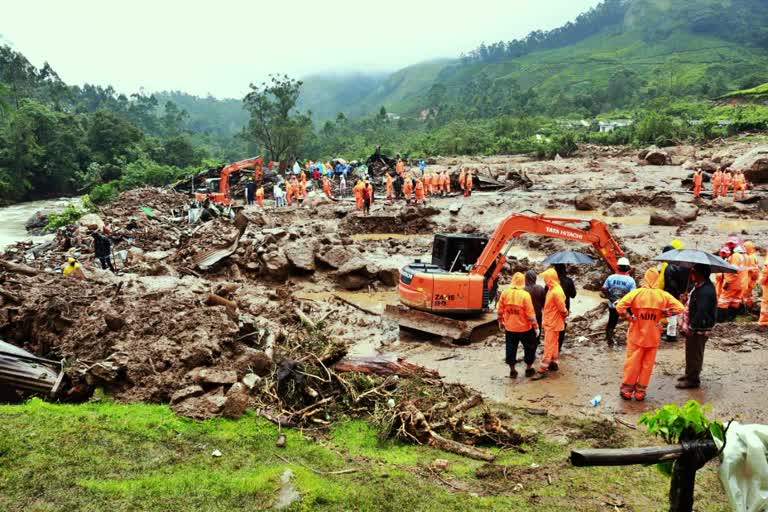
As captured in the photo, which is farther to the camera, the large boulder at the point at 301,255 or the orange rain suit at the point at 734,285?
the large boulder at the point at 301,255

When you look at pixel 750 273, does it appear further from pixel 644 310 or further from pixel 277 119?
pixel 277 119

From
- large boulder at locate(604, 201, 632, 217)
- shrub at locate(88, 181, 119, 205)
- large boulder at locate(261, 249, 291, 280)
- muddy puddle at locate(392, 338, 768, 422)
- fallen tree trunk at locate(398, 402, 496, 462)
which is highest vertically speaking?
shrub at locate(88, 181, 119, 205)

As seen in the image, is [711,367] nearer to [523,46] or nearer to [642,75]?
[642,75]

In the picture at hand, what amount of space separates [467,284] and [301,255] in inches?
264

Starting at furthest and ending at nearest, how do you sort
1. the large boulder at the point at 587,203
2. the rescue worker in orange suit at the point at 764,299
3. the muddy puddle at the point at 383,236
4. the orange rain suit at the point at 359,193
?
the orange rain suit at the point at 359,193 < the large boulder at the point at 587,203 < the muddy puddle at the point at 383,236 < the rescue worker in orange suit at the point at 764,299

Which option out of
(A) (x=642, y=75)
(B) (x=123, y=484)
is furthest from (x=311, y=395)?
(A) (x=642, y=75)

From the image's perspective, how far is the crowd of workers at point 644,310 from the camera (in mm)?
6805

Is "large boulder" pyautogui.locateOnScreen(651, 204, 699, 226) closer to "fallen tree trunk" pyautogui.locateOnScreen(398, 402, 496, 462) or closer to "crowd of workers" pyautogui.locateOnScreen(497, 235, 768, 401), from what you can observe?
"crowd of workers" pyautogui.locateOnScreen(497, 235, 768, 401)

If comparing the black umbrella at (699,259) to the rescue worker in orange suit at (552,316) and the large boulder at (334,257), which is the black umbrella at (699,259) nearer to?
the rescue worker in orange suit at (552,316)

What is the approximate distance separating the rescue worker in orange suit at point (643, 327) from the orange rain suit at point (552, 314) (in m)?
1.11

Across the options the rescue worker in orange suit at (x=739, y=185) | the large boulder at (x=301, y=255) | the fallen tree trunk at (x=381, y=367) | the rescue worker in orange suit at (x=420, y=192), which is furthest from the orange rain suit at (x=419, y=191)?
the fallen tree trunk at (x=381, y=367)

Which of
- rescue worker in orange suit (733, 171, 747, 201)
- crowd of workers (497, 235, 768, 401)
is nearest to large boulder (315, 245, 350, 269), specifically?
crowd of workers (497, 235, 768, 401)

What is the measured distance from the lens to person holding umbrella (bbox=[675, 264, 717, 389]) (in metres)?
6.87

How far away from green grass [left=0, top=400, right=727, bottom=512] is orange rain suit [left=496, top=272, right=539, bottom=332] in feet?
6.26
